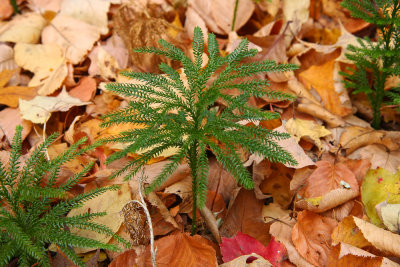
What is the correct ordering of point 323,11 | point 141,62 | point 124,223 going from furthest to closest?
1. point 323,11
2. point 141,62
3. point 124,223

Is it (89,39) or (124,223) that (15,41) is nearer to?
(89,39)

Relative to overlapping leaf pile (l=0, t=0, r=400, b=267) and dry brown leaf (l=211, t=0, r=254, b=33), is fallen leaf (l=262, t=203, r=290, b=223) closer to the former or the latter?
overlapping leaf pile (l=0, t=0, r=400, b=267)

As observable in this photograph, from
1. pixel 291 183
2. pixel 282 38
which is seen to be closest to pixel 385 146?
pixel 291 183

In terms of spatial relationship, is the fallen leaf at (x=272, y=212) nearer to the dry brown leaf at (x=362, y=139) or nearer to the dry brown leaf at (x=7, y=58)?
the dry brown leaf at (x=362, y=139)

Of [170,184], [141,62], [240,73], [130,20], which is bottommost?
[170,184]

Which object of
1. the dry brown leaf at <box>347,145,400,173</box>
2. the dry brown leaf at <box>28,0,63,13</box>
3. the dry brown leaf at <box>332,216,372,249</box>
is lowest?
the dry brown leaf at <box>332,216,372,249</box>

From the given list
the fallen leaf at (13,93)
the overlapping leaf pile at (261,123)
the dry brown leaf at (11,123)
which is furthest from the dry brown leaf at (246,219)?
the fallen leaf at (13,93)

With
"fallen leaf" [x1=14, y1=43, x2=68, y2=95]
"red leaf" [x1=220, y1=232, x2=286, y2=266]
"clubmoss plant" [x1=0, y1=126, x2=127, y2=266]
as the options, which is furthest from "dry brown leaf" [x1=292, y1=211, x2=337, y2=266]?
"fallen leaf" [x1=14, y1=43, x2=68, y2=95]
